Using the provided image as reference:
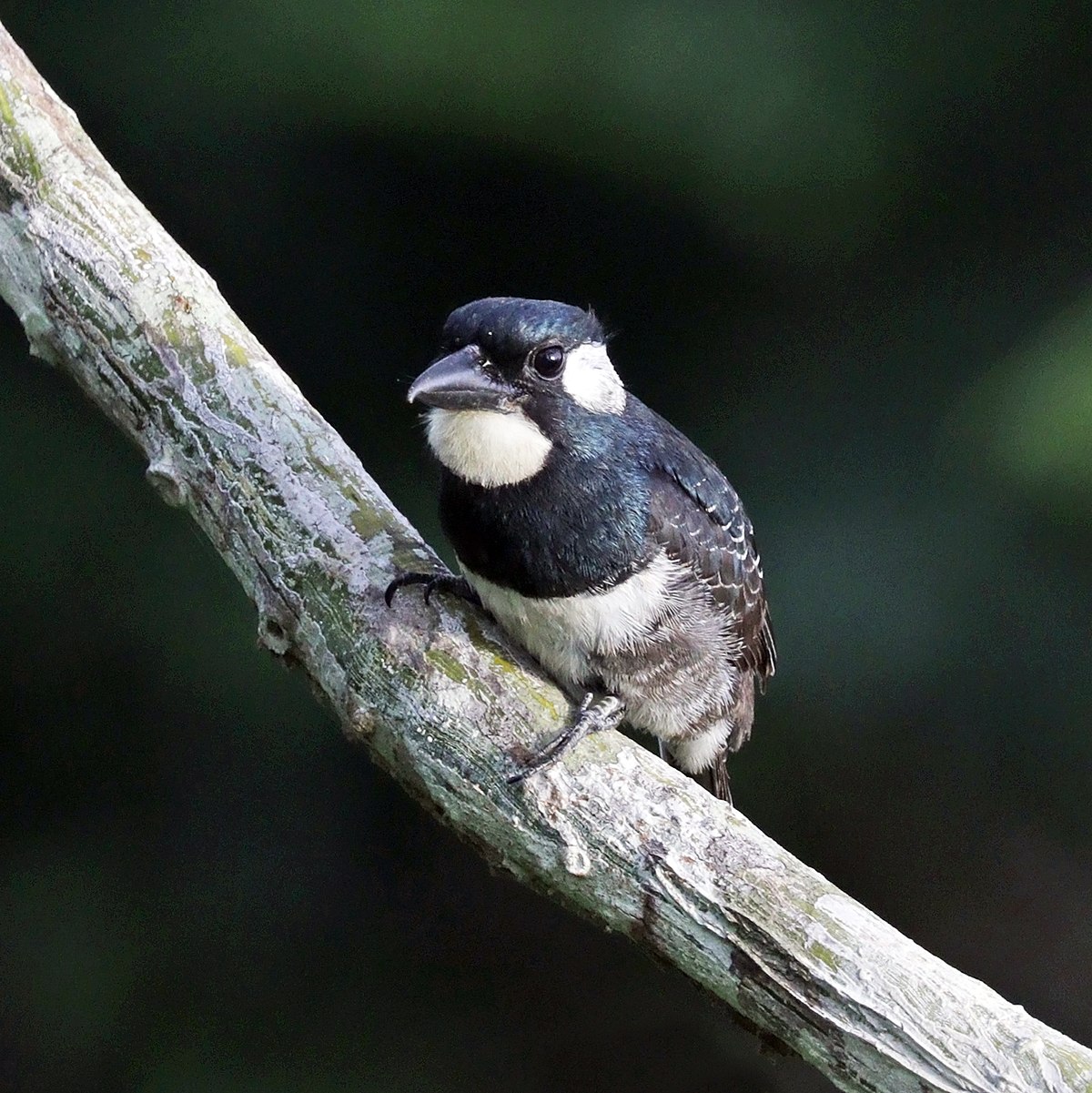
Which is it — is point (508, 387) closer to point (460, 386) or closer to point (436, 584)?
point (460, 386)

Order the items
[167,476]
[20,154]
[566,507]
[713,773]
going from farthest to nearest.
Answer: [713,773]
[20,154]
[167,476]
[566,507]

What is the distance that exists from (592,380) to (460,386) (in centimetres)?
24

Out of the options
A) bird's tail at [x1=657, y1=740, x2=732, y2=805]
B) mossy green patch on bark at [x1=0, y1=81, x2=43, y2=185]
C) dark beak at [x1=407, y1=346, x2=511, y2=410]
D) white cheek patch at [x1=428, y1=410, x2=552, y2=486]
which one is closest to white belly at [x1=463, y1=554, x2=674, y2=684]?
white cheek patch at [x1=428, y1=410, x2=552, y2=486]

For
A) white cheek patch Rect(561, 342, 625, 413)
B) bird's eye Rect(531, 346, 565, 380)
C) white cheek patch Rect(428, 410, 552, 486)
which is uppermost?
white cheek patch Rect(561, 342, 625, 413)

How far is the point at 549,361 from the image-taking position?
6.00 ft

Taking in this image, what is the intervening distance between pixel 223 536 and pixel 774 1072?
72.2 inches

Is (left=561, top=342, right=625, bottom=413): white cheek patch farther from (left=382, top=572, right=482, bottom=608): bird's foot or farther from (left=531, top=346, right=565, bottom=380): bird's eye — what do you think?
(left=382, top=572, right=482, bottom=608): bird's foot

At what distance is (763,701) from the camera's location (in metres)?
2.85

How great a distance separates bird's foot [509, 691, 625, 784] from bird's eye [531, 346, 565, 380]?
1.41 feet

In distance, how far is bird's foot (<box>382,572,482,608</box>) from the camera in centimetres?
184

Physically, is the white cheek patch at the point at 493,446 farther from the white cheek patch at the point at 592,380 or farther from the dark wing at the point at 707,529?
the dark wing at the point at 707,529

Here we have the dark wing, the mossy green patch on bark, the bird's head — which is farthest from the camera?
the mossy green patch on bark

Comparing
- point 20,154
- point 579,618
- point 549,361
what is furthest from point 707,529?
point 20,154

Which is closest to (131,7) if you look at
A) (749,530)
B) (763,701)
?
(749,530)
